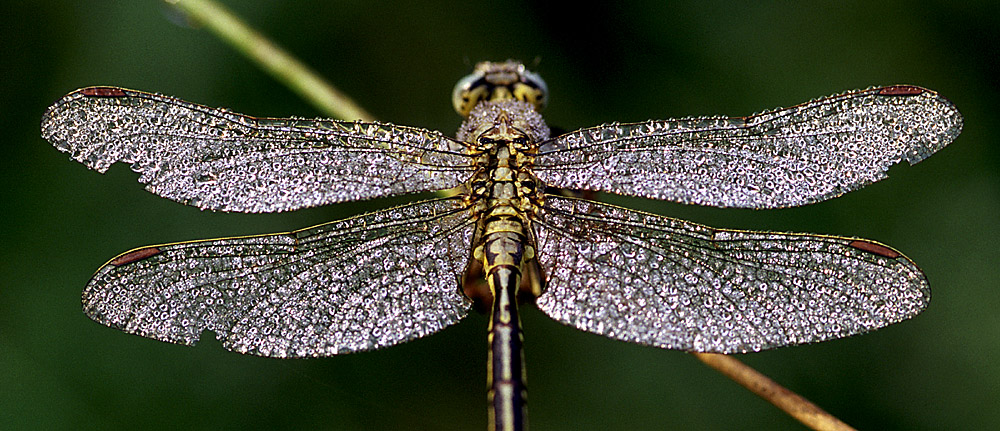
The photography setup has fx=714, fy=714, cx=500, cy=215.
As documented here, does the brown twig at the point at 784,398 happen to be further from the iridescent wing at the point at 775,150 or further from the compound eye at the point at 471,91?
the compound eye at the point at 471,91

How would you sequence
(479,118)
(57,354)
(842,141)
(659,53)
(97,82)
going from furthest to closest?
(659,53) < (97,82) < (57,354) < (479,118) < (842,141)

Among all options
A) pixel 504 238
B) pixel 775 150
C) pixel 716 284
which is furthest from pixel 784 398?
pixel 504 238

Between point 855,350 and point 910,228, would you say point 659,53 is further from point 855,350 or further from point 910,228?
point 855,350

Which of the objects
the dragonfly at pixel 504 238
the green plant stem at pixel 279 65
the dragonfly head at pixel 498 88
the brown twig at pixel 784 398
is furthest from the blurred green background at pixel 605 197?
the brown twig at pixel 784 398

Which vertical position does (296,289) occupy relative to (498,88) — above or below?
below

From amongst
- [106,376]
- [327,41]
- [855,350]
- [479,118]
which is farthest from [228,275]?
[855,350]

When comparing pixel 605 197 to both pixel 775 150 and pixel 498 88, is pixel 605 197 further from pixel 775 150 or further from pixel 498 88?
pixel 775 150

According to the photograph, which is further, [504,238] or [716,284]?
[504,238]
